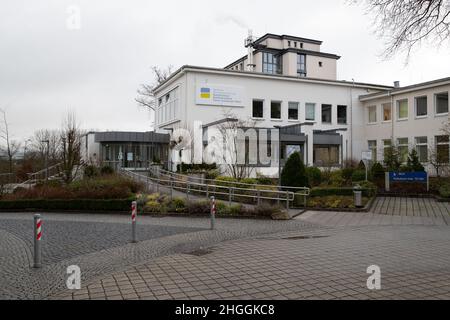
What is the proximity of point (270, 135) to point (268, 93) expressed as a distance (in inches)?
265

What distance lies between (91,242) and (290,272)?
5161 millimetres

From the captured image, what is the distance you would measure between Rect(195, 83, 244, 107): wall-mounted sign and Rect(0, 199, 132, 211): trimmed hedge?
17.7 m

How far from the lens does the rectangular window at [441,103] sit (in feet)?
104

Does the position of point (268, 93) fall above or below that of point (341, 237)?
above

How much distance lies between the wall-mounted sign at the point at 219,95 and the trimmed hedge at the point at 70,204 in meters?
17.7

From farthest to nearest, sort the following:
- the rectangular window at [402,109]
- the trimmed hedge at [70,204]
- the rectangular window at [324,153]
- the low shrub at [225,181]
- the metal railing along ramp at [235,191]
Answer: the rectangular window at [324,153]
the rectangular window at [402,109]
the low shrub at [225,181]
the metal railing along ramp at [235,191]
the trimmed hedge at [70,204]

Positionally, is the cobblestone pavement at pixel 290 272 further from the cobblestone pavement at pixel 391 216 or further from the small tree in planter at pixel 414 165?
the small tree in planter at pixel 414 165

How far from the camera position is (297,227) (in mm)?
12125

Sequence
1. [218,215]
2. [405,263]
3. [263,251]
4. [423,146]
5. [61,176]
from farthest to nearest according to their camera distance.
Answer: [423,146]
[61,176]
[218,215]
[263,251]
[405,263]

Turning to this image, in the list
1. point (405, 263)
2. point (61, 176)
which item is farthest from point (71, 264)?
point (61, 176)

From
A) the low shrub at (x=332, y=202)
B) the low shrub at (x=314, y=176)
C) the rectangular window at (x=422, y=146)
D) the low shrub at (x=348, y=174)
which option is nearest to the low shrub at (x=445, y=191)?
the low shrub at (x=332, y=202)

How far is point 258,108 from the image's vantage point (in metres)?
35.6

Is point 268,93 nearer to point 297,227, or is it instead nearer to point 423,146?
point 423,146

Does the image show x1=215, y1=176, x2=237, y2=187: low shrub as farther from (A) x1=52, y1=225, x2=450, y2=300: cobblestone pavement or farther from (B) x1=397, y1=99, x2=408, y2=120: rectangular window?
(B) x1=397, y1=99, x2=408, y2=120: rectangular window
